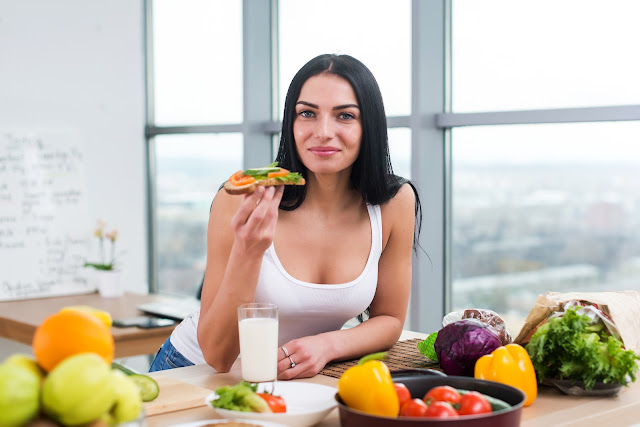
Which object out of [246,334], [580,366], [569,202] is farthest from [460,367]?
[569,202]

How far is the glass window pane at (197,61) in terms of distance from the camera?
3.99 m

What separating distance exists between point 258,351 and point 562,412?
1.82 ft

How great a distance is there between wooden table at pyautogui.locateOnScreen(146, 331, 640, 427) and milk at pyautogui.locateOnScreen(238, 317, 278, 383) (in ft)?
0.37

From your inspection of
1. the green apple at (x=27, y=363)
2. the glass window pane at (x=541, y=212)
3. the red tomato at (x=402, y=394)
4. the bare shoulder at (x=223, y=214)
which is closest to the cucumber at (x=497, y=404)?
the red tomato at (x=402, y=394)

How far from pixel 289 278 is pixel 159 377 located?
Answer: 40cm

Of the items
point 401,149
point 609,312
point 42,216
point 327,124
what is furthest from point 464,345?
point 42,216

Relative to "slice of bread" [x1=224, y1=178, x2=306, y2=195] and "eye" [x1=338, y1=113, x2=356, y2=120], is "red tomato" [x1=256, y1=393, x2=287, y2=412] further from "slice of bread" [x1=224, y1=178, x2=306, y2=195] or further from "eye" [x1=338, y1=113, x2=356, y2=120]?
"eye" [x1=338, y1=113, x2=356, y2=120]

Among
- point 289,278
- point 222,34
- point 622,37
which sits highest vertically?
point 222,34

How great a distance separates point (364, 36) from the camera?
10.8 ft

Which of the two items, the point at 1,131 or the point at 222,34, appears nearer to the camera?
the point at 1,131

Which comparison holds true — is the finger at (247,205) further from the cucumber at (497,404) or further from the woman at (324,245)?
the cucumber at (497,404)

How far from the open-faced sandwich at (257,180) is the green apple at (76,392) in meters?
0.67

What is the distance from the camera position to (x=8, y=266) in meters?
3.61

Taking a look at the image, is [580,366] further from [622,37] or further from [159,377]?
[622,37]
